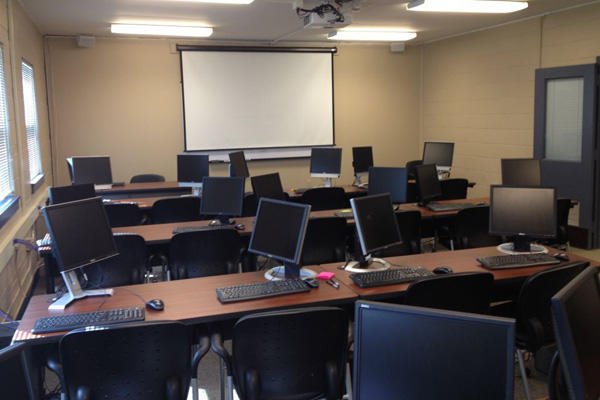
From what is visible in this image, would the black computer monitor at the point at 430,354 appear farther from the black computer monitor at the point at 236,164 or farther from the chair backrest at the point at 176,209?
the black computer monitor at the point at 236,164

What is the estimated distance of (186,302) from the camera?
282 cm

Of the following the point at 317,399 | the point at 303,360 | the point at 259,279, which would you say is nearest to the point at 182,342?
the point at 303,360

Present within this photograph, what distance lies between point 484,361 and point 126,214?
4.28m

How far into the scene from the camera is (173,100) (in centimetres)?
828

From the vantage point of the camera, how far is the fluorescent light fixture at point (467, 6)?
580 centimetres

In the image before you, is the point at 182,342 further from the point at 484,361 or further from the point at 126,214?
the point at 126,214

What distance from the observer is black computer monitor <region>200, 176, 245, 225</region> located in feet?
14.8

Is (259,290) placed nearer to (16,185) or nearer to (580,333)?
(580,333)

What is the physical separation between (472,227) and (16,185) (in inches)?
162

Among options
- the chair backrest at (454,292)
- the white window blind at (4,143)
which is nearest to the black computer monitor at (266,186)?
the white window blind at (4,143)

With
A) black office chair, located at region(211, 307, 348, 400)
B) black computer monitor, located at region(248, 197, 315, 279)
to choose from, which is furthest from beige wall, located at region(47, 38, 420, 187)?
black office chair, located at region(211, 307, 348, 400)

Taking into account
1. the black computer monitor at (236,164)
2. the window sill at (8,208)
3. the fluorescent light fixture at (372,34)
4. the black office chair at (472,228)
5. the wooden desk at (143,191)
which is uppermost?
the fluorescent light fixture at (372,34)

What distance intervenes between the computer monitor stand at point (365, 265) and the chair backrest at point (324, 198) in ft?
8.28

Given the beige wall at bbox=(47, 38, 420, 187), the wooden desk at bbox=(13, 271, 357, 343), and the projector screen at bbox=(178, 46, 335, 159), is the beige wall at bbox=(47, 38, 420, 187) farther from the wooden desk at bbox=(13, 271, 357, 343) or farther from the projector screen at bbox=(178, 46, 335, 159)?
the wooden desk at bbox=(13, 271, 357, 343)
